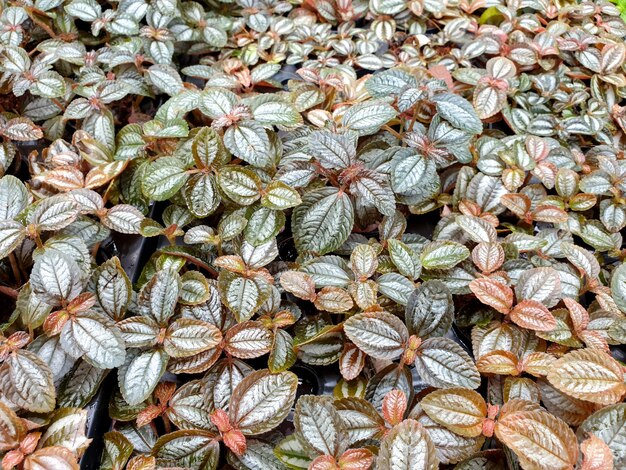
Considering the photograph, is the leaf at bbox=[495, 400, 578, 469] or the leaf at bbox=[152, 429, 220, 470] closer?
the leaf at bbox=[495, 400, 578, 469]

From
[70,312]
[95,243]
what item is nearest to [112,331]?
[70,312]

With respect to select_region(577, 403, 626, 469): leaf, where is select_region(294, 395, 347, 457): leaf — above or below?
below

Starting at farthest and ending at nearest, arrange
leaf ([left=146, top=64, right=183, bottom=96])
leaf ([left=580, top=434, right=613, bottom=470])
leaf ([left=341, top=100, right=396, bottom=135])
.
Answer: leaf ([left=146, top=64, right=183, bottom=96])
leaf ([left=341, top=100, right=396, bottom=135])
leaf ([left=580, top=434, right=613, bottom=470])

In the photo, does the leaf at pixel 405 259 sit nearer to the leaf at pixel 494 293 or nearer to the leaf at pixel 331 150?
the leaf at pixel 494 293

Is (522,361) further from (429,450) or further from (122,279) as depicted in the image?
(122,279)

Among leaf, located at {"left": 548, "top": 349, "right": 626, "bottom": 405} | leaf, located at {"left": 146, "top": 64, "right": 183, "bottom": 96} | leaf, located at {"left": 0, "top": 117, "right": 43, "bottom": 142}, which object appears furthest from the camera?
leaf, located at {"left": 146, "top": 64, "right": 183, "bottom": 96}

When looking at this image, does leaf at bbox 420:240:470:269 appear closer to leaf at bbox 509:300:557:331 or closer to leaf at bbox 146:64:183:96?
leaf at bbox 509:300:557:331

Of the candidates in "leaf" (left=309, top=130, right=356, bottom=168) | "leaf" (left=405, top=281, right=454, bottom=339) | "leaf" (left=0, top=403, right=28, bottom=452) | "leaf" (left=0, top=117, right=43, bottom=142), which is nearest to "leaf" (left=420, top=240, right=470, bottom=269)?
"leaf" (left=405, top=281, right=454, bottom=339)
